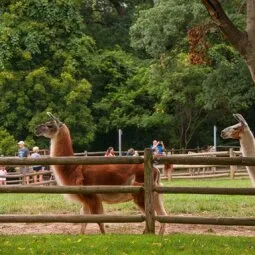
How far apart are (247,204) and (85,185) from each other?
5.24 metres

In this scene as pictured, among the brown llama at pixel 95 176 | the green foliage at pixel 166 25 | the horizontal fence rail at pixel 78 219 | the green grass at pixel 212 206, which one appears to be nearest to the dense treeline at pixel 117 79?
the green foliage at pixel 166 25

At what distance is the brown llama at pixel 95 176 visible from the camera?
12.1 m

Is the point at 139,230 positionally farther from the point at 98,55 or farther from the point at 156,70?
the point at 98,55

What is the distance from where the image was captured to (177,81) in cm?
3975

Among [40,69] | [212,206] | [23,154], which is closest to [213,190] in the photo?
[212,206]

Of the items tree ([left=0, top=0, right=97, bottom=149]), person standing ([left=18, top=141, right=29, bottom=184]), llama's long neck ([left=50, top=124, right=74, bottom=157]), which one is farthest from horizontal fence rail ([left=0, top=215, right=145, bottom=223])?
tree ([left=0, top=0, right=97, bottom=149])

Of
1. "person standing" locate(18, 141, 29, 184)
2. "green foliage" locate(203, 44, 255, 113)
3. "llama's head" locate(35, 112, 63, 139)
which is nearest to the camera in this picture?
"llama's head" locate(35, 112, 63, 139)

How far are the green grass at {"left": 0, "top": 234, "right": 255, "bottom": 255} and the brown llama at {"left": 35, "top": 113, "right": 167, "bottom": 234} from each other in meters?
1.15

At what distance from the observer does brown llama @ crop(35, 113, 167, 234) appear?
1209 cm

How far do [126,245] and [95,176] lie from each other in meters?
2.54

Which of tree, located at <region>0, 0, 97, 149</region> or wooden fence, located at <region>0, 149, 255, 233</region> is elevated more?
tree, located at <region>0, 0, 97, 149</region>

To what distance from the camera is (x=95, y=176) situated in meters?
12.5

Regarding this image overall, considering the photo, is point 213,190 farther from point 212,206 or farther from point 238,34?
point 212,206

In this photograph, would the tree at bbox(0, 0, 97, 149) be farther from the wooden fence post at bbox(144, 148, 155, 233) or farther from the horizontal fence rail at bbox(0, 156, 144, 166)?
the wooden fence post at bbox(144, 148, 155, 233)
